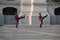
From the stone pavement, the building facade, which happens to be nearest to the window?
the building facade

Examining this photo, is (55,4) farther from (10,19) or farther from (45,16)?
(10,19)

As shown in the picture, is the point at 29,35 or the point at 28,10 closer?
the point at 29,35

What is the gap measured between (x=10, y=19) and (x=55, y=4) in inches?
209

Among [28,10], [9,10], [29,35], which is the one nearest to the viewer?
[29,35]

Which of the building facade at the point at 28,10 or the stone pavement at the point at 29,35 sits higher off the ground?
the building facade at the point at 28,10

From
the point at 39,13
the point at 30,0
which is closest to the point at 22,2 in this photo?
the point at 30,0

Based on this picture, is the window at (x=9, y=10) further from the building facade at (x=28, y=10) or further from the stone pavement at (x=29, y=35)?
the stone pavement at (x=29, y=35)

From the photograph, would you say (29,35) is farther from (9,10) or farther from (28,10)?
(9,10)

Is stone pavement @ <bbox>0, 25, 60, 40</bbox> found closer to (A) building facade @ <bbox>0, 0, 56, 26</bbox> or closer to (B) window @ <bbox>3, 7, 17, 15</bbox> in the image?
(A) building facade @ <bbox>0, 0, 56, 26</bbox>

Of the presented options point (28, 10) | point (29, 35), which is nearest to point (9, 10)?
point (28, 10)

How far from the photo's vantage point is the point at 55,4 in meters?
28.9

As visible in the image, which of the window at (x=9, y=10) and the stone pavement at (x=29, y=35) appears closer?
the stone pavement at (x=29, y=35)

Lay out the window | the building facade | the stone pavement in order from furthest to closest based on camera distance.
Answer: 1. the window
2. the building facade
3. the stone pavement

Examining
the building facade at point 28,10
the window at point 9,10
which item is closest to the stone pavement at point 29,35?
the building facade at point 28,10
